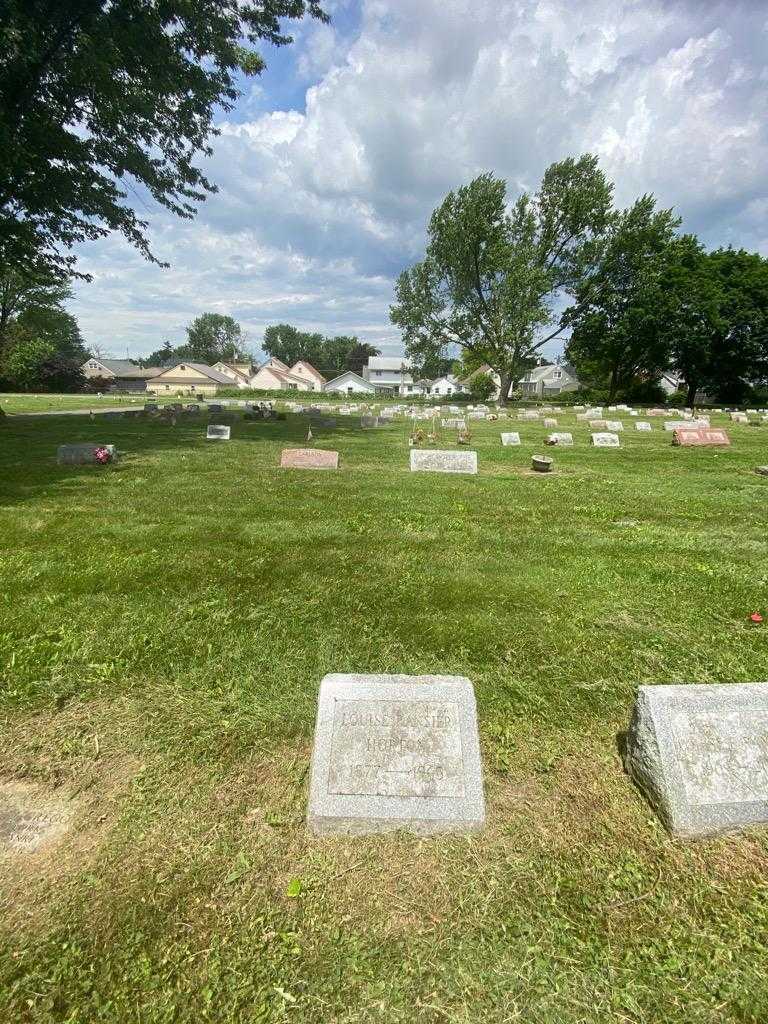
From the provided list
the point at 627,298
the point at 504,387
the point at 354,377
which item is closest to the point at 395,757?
the point at 504,387

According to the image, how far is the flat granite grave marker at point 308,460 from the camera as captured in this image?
11.3 m

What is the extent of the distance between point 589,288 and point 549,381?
42909 mm

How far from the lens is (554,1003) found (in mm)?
1759

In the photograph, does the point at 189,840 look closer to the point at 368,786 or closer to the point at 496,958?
the point at 368,786

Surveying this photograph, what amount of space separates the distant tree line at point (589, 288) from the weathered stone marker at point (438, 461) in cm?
3531

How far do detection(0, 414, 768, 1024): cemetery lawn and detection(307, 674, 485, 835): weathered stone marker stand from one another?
15 cm

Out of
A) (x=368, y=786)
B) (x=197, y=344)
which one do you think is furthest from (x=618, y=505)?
(x=197, y=344)

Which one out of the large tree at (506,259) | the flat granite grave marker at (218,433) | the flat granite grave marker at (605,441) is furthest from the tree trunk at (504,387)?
the flat granite grave marker at (218,433)

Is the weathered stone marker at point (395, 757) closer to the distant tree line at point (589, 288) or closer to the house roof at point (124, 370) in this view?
the distant tree line at point (589, 288)

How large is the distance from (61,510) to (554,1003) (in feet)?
27.7

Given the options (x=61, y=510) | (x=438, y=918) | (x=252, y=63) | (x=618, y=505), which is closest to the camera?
(x=438, y=918)

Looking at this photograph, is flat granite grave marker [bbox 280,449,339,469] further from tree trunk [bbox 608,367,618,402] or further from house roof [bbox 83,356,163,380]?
house roof [bbox 83,356,163,380]

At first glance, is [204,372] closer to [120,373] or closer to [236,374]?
[236,374]

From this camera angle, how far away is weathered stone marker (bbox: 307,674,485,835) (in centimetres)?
238
